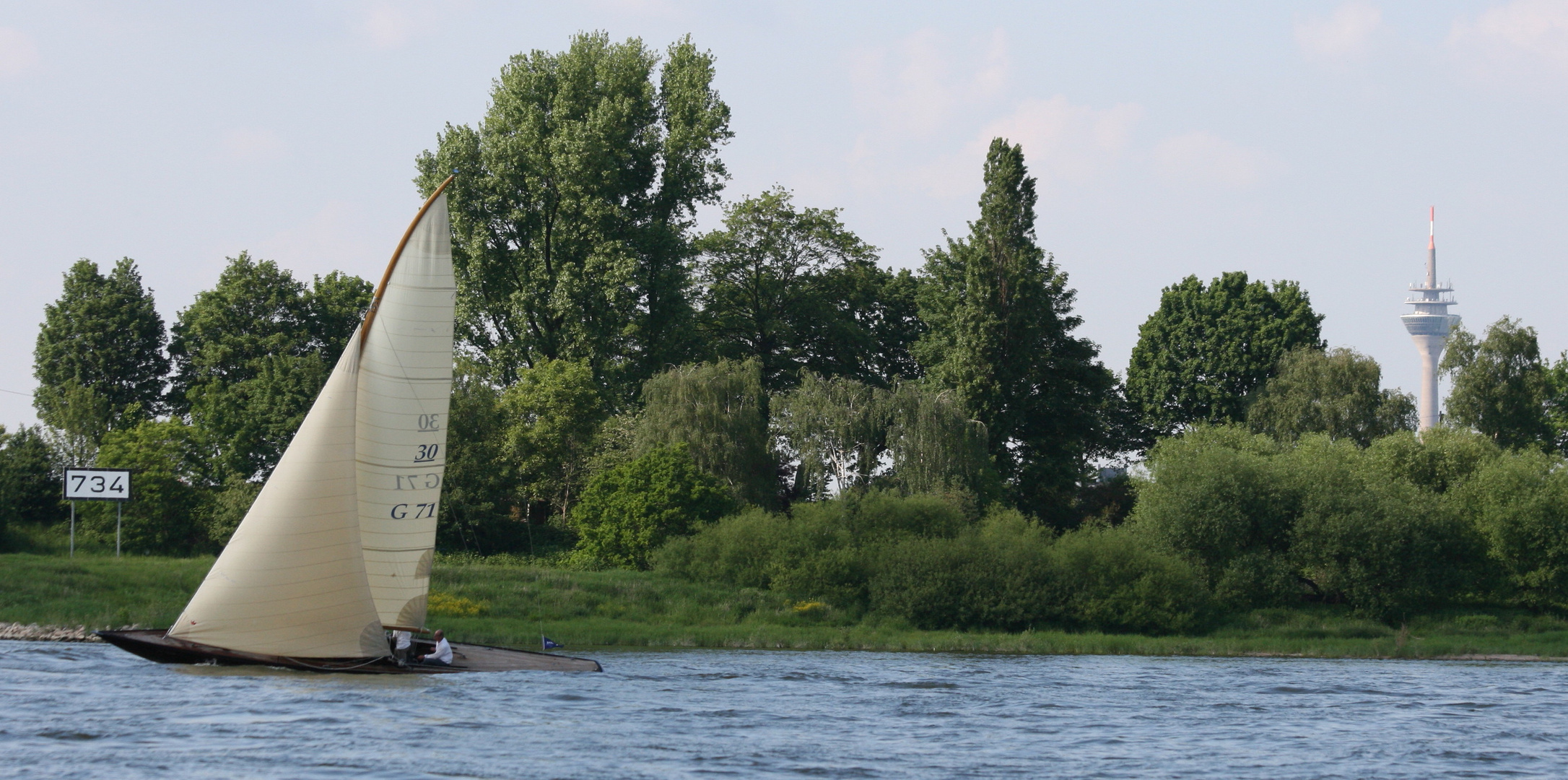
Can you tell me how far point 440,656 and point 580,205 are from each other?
132 feet

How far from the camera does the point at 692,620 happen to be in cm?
5384

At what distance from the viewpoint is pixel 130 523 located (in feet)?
206

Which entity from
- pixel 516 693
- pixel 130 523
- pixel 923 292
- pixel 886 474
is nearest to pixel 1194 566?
pixel 886 474

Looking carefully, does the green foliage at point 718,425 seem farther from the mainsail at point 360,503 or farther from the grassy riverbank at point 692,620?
the mainsail at point 360,503

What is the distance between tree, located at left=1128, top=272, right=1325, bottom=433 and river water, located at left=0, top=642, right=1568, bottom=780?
136 ft

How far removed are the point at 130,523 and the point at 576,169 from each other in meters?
25.8

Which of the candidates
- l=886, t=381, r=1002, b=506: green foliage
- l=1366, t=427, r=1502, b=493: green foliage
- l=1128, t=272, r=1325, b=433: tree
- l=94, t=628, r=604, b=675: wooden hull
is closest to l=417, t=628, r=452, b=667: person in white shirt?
l=94, t=628, r=604, b=675: wooden hull

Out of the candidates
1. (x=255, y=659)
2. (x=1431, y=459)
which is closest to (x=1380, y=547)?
(x=1431, y=459)

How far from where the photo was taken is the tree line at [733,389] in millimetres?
58938

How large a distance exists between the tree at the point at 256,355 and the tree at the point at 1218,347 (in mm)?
45225

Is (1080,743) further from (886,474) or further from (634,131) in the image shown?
(634,131)

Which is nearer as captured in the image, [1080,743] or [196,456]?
[1080,743]

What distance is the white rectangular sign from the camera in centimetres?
5416

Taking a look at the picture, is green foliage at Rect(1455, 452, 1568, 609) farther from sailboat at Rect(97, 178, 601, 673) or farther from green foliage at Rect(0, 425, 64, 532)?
green foliage at Rect(0, 425, 64, 532)
